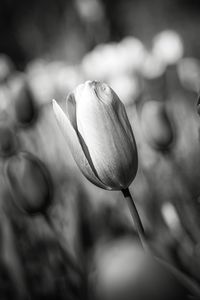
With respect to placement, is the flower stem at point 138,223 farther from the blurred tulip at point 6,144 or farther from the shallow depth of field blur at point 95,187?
the blurred tulip at point 6,144

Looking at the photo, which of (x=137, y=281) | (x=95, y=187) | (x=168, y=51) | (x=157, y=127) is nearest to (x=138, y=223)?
(x=137, y=281)

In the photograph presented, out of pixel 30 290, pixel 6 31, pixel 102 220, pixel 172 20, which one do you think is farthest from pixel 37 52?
pixel 30 290

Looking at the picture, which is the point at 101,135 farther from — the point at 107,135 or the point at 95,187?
the point at 95,187

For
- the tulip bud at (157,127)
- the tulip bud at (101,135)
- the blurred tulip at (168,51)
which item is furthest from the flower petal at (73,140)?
the blurred tulip at (168,51)

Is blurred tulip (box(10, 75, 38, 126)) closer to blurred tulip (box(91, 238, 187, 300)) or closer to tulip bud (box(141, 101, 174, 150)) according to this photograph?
tulip bud (box(141, 101, 174, 150))

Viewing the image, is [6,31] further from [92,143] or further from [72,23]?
[92,143]

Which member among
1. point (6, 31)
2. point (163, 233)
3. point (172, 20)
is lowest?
point (163, 233)

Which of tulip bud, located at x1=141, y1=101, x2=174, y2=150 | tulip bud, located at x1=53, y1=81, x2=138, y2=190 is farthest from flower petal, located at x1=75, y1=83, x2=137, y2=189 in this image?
tulip bud, located at x1=141, y1=101, x2=174, y2=150
